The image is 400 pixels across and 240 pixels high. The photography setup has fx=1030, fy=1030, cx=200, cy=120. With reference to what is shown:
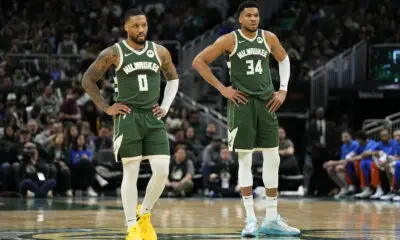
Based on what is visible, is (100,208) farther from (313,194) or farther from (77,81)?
(77,81)

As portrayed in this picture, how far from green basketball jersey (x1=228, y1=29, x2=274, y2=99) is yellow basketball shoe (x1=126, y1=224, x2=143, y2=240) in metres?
2.10

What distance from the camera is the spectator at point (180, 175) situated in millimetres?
20625

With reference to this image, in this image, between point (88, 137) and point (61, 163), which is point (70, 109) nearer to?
point (88, 137)

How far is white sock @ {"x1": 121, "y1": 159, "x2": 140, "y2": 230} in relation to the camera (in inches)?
376

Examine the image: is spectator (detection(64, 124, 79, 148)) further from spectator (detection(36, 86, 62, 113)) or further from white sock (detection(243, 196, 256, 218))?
white sock (detection(243, 196, 256, 218))

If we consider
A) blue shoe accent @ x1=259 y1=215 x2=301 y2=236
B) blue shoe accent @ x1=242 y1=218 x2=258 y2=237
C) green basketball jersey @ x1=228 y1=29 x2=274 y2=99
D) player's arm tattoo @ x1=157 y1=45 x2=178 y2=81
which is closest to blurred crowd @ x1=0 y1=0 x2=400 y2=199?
blue shoe accent @ x1=259 y1=215 x2=301 y2=236

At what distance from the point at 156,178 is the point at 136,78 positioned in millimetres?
952

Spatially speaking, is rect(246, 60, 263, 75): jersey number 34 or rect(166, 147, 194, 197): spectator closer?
rect(246, 60, 263, 75): jersey number 34

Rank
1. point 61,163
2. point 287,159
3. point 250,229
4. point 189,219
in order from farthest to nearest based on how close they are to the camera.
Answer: point 287,159 < point 61,163 < point 189,219 < point 250,229

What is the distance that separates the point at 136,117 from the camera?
378 inches

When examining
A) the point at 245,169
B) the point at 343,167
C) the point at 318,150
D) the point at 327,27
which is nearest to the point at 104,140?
the point at 318,150

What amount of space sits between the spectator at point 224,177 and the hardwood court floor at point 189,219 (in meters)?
2.63

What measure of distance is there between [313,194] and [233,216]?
872cm

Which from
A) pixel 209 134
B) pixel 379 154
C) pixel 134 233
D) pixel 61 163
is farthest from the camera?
pixel 209 134
